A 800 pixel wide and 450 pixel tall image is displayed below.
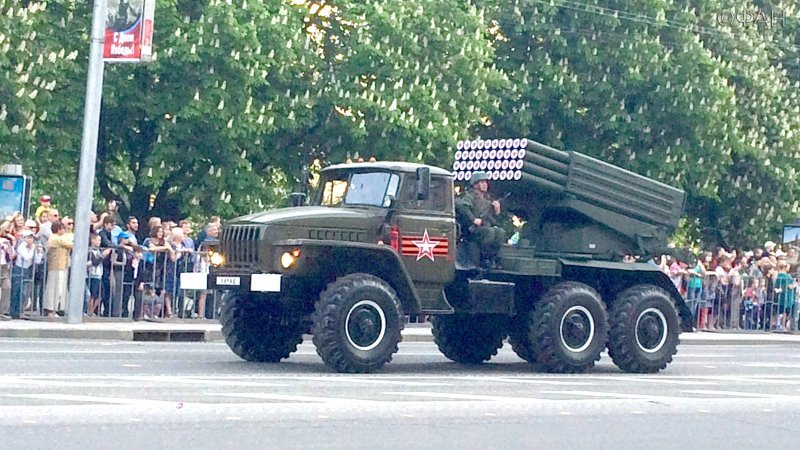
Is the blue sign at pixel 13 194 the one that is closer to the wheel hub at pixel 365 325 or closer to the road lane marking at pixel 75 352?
the road lane marking at pixel 75 352

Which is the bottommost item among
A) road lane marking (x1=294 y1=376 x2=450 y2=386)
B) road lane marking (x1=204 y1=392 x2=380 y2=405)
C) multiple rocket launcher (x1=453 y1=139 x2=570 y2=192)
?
road lane marking (x1=204 y1=392 x2=380 y2=405)

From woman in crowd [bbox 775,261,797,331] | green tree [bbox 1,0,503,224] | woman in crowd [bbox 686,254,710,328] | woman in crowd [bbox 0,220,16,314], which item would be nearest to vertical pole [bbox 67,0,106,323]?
woman in crowd [bbox 0,220,16,314]

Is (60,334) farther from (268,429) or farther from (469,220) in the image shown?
(268,429)

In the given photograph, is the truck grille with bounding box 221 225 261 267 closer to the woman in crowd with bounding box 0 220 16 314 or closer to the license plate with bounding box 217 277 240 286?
the license plate with bounding box 217 277 240 286

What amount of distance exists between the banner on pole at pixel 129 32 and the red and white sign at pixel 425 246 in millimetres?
8803

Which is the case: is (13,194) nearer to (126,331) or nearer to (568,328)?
(126,331)

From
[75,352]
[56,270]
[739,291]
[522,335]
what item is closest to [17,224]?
[56,270]

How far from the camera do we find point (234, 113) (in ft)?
132

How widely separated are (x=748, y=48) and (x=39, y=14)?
22.9 m

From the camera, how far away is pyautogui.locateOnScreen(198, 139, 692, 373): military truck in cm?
1909

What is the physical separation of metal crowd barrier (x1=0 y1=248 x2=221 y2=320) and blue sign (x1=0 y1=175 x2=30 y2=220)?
115 inches

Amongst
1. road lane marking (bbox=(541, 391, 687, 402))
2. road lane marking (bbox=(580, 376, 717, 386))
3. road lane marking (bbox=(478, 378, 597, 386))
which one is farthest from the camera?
road lane marking (bbox=(580, 376, 717, 386))

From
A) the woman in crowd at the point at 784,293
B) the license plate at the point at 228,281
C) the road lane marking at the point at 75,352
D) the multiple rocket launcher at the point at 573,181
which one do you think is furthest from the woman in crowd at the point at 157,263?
the woman in crowd at the point at 784,293

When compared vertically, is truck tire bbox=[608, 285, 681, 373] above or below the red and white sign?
below
